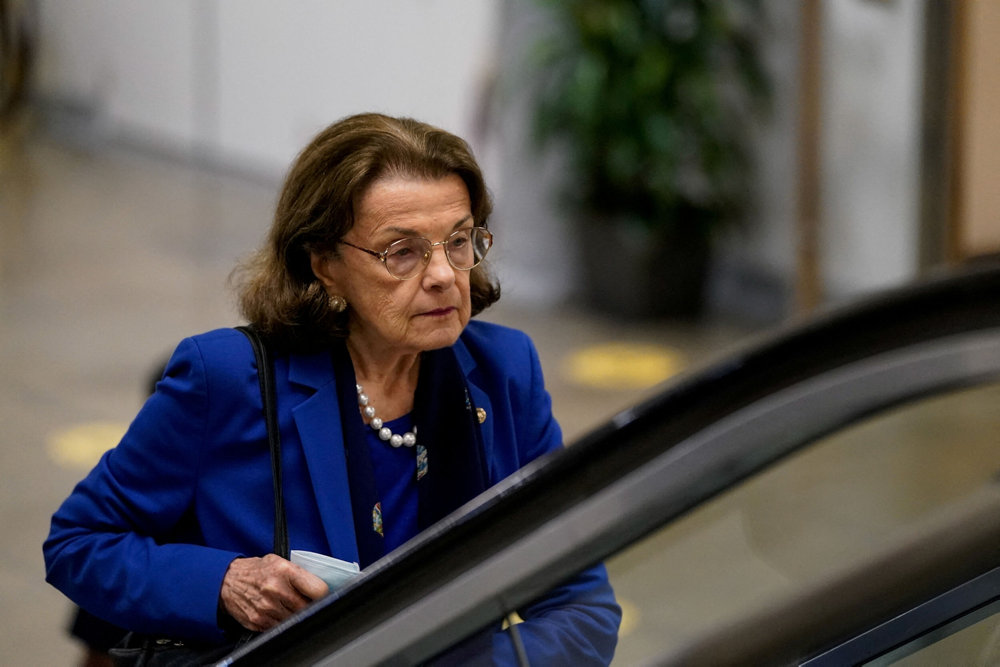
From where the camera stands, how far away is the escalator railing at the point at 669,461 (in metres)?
1.13

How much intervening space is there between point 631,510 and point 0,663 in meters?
2.70

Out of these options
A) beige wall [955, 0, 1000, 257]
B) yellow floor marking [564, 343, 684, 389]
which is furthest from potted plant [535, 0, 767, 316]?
Answer: beige wall [955, 0, 1000, 257]

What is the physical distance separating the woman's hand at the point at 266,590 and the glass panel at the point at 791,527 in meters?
0.50

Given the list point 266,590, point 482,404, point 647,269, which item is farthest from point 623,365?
point 266,590

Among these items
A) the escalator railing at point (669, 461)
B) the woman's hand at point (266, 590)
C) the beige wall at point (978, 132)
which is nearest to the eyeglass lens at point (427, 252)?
the woman's hand at point (266, 590)

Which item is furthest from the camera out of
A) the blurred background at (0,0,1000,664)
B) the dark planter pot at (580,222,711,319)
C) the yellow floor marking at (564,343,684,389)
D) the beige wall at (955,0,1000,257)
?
the dark planter pot at (580,222,711,319)

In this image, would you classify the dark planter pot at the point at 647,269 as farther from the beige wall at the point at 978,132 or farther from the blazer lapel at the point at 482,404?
the blazer lapel at the point at 482,404

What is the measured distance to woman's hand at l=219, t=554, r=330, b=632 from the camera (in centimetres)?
167

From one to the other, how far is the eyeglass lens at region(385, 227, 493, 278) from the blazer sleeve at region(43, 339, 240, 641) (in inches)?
10.8

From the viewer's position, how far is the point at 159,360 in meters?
5.47

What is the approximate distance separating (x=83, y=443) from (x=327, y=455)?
11.0 ft

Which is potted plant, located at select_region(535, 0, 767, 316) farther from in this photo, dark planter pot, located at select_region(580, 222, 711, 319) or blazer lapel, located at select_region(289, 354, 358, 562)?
blazer lapel, located at select_region(289, 354, 358, 562)

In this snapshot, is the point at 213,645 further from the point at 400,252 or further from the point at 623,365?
the point at 623,365

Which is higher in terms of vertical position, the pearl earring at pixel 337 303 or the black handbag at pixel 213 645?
the pearl earring at pixel 337 303
